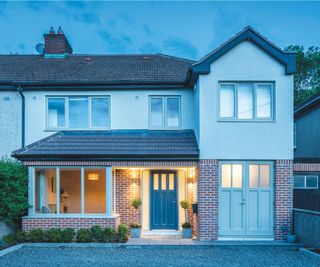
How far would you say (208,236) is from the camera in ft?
34.3

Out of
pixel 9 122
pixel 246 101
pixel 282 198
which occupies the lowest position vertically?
pixel 282 198

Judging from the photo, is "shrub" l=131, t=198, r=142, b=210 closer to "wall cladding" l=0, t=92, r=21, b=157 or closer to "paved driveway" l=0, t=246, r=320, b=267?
"paved driveway" l=0, t=246, r=320, b=267

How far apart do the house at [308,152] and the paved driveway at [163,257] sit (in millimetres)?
3990

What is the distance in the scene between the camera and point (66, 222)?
421 inches

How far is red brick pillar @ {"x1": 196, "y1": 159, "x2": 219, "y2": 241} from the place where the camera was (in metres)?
10.5

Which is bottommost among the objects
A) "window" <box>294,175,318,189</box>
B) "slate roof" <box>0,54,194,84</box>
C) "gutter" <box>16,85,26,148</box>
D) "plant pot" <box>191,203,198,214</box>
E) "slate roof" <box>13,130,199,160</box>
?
"plant pot" <box>191,203,198,214</box>

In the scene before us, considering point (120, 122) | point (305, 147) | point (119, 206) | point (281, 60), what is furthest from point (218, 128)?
point (305, 147)

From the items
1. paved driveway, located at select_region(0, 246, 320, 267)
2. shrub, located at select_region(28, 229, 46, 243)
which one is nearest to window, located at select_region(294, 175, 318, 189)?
paved driveway, located at select_region(0, 246, 320, 267)

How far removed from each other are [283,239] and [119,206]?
591 centimetres

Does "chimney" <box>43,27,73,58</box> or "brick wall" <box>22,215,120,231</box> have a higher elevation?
"chimney" <box>43,27,73,58</box>

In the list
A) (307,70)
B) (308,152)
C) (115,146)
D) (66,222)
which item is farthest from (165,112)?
(307,70)

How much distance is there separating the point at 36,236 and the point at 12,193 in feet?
5.34

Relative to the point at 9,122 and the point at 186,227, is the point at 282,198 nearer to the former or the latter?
the point at 186,227

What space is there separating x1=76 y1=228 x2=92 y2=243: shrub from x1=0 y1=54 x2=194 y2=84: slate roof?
5.58 m
